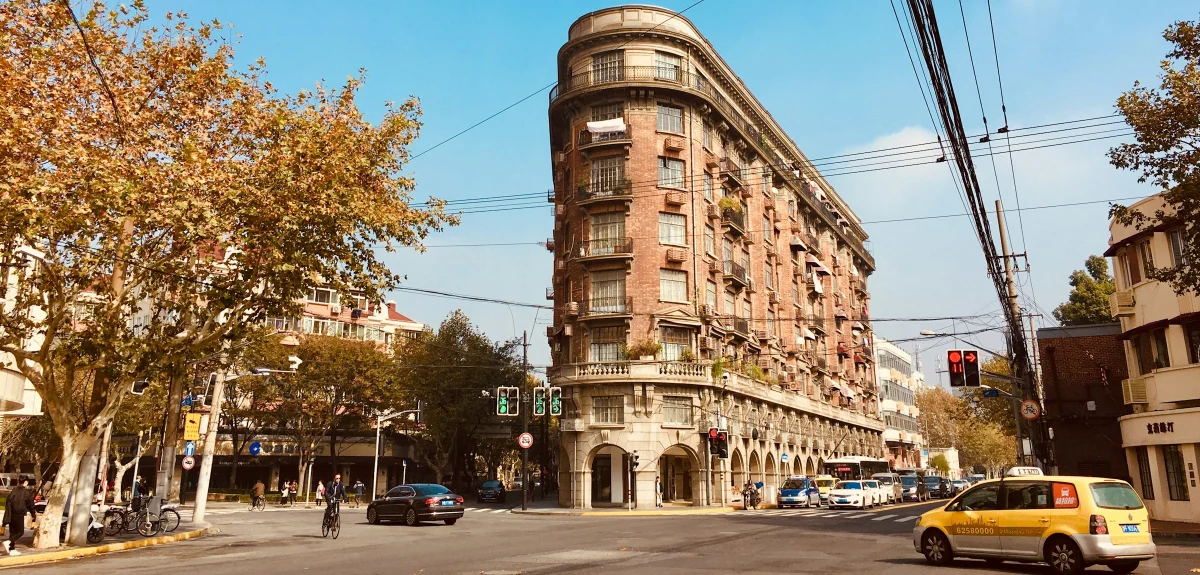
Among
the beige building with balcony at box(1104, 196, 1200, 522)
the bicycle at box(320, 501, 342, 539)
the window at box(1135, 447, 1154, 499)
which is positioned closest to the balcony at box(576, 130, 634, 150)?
the beige building with balcony at box(1104, 196, 1200, 522)

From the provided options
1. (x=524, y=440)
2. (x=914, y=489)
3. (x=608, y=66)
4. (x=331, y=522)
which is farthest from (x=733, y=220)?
(x=331, y=522)

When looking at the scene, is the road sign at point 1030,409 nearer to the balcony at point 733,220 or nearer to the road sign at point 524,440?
the road sign at point 524,440

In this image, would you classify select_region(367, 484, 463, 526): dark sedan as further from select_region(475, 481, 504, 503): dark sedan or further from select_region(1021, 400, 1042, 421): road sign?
select_region(475, 481, 504, 503): dark sedan

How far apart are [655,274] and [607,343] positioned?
14.9 ft

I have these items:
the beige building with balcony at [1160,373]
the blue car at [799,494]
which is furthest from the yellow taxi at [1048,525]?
the blue car at [799,494]

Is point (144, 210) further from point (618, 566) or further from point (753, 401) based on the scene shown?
→ point (753, 401)

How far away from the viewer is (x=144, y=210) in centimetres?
1761

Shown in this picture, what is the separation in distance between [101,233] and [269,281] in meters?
3.64

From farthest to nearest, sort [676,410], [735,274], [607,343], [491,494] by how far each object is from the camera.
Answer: [491,494] < [735,274] < [607,343] < [676,410]

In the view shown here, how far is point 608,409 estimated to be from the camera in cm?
4400

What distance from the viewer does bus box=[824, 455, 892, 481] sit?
50656 mm

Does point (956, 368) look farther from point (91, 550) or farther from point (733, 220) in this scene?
point (733, 220)

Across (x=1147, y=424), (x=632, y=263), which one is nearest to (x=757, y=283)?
(x=632, y=263)

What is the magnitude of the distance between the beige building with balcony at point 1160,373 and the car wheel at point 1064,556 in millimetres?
16728
